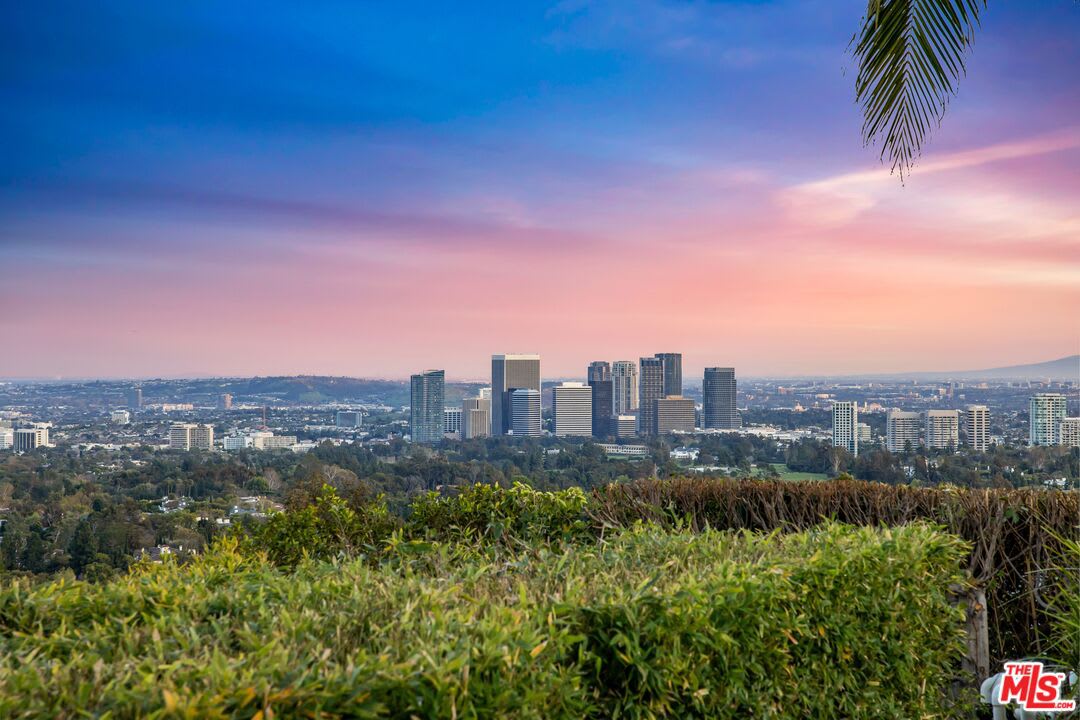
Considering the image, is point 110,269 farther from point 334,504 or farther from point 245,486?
point 334,504

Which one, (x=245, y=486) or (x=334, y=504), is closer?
(x=334, y=504)

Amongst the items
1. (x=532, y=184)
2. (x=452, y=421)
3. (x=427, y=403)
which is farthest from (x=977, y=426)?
(x=427, y=403)

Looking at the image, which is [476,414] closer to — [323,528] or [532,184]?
[532,184]

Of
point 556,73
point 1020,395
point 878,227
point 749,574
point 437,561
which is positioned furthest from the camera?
point 556,73

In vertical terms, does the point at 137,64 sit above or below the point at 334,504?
above

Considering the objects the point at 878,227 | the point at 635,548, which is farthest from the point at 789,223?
the point at 635,548
